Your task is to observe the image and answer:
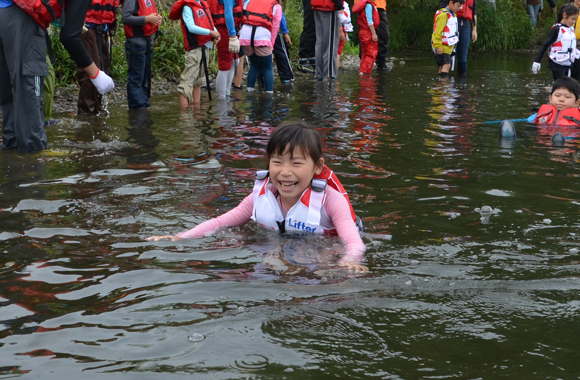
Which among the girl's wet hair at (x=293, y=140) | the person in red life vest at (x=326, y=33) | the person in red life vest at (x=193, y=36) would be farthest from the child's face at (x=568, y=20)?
the girl's wet hair at (x=293, y=140)

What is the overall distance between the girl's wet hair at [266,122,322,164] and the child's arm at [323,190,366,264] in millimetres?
356

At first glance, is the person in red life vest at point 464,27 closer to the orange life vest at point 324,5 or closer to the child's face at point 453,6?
the child's face at point 453,6

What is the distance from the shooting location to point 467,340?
10.4 feet

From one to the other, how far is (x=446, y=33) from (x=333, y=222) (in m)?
12.3

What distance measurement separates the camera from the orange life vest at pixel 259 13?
12.2 m

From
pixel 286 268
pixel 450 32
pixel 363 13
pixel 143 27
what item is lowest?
pixel 286 268

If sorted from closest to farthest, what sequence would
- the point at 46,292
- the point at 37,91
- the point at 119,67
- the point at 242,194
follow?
the point at 46,292 → the point at 242,194 → the point at 37,91 → the point at 119,67

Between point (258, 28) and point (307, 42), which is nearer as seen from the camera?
point (258, 28)

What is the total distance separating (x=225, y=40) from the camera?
1141 cm

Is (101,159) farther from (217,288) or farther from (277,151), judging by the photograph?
(217,288)

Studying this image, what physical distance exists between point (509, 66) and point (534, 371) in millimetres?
18444

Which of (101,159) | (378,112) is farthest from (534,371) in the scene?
(378,112)

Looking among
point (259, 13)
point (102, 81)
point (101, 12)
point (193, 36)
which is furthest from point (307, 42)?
point (102, 81)

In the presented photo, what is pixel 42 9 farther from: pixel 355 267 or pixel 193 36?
pixel 355 267
